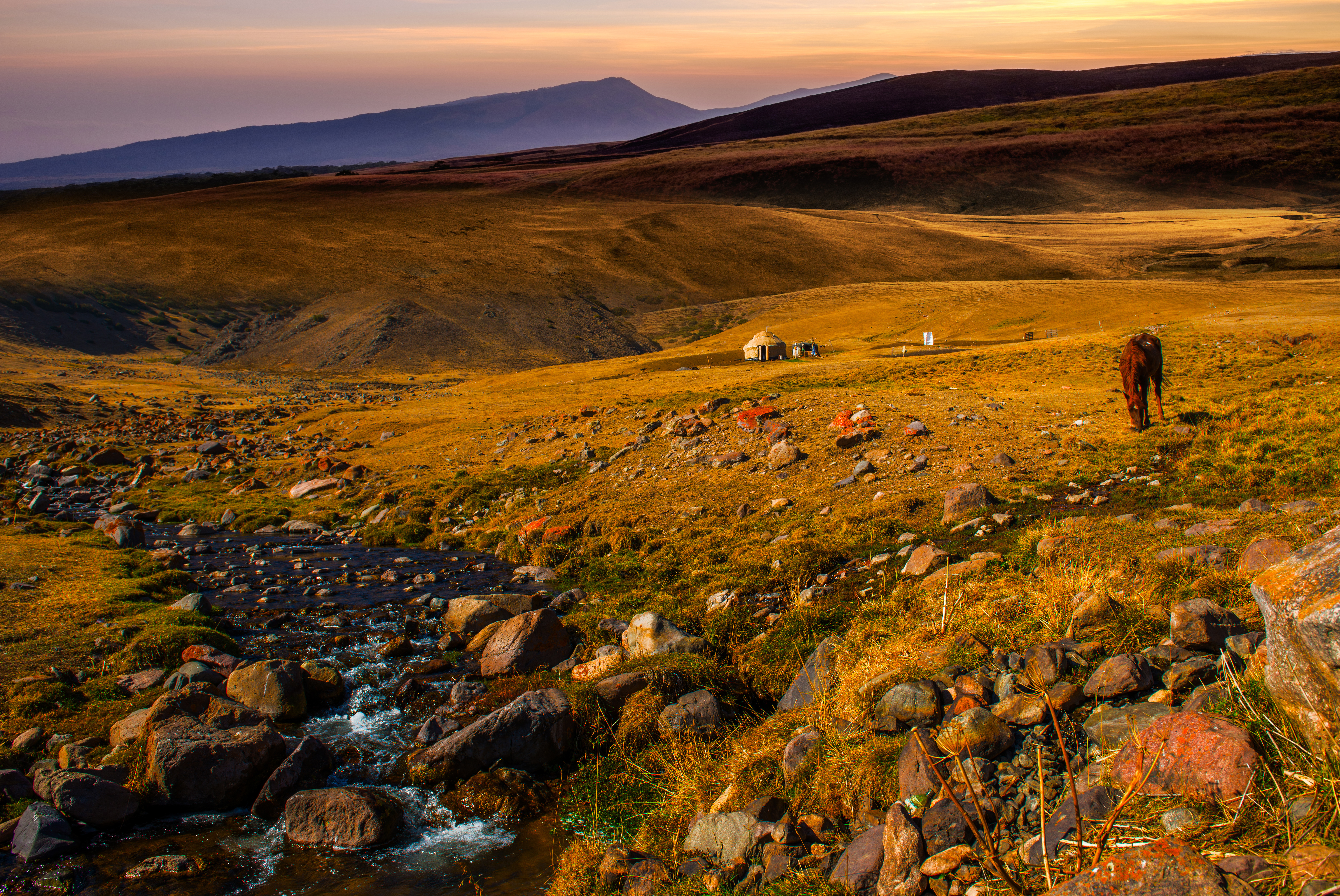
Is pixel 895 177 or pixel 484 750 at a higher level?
pixel 895 177

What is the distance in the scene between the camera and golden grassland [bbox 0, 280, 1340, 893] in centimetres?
771

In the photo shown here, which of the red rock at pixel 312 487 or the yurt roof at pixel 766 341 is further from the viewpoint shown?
the yurt roof at pixel 766 341

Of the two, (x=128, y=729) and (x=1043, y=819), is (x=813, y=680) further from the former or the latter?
(x=128, y=729)

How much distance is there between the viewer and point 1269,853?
4133 mm

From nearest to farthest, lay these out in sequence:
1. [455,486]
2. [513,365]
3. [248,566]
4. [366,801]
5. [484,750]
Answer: [366,801] → [484,750] → [248,566] → [455,486] → [513,365]

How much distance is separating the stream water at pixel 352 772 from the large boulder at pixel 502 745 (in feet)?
0.85

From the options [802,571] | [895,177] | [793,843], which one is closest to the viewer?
[793,843]

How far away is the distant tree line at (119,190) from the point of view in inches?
3875

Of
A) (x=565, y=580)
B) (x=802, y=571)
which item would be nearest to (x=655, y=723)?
(x=802, y=571)

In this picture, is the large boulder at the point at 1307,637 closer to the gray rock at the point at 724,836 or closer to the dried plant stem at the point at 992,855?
the dried plant stem at the point at 992,855

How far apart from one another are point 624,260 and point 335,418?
5276 centimetres

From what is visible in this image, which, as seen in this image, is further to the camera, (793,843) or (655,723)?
(655,723)

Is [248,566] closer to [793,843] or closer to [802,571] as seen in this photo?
[802,571]

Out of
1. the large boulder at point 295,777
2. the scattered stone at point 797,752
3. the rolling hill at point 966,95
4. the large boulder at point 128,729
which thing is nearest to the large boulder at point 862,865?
the scattered stone at point 797,752
